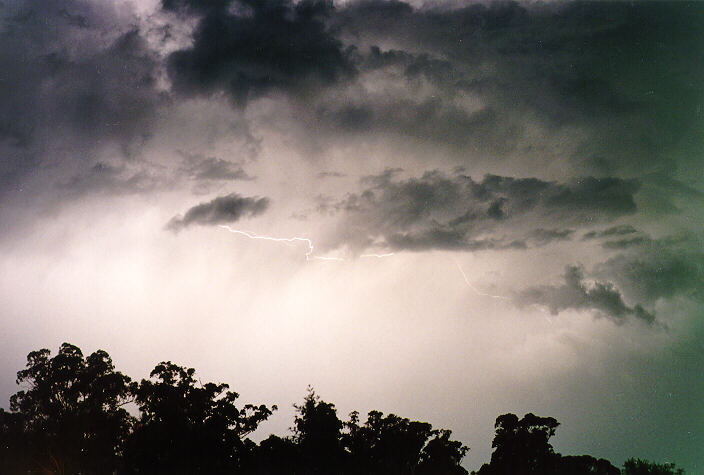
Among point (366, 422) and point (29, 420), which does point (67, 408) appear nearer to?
point (29, 420)

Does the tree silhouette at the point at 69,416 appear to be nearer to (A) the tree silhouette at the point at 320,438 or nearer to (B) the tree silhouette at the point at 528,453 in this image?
(A) the tree silhouette at the point at 320,438

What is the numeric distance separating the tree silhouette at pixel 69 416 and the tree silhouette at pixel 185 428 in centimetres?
732

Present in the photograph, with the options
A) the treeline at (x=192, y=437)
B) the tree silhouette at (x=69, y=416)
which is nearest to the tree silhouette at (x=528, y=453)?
the treeline at (x=192, y=437)

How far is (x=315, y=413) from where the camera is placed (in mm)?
53250

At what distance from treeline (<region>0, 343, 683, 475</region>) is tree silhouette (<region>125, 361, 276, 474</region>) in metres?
0.08

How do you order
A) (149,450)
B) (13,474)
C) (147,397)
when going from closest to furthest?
Result: (149,450), (147,397), (13,474)

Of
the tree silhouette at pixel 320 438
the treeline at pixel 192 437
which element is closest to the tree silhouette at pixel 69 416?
the treeline at pixel 192 437

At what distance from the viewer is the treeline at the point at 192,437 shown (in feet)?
141

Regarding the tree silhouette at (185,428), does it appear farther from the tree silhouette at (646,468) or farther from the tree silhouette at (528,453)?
the tree silhouette at (646,468)

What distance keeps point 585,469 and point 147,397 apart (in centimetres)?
4993

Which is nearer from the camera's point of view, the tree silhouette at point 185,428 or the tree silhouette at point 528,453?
the tree silhouette at point 185,428

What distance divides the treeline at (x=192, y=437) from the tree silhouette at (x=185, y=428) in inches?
3.3

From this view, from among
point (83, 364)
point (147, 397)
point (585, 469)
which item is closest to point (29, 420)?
point (83, 364)

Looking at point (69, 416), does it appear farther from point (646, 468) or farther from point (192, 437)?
point (646, 468)
